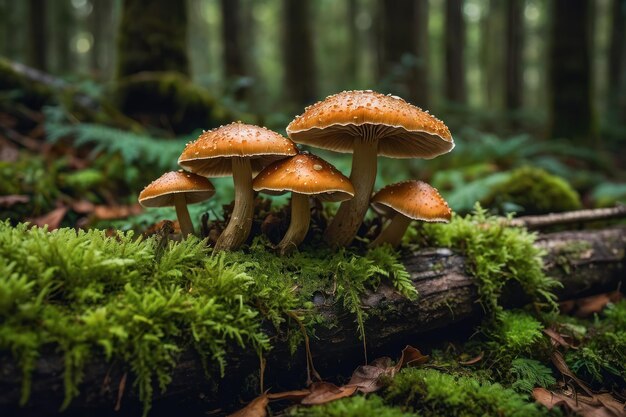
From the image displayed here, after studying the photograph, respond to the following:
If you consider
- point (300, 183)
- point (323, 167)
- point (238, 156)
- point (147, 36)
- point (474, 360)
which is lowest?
point (474, 360)

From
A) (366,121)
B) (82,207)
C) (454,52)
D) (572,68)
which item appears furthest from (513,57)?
(82,207)

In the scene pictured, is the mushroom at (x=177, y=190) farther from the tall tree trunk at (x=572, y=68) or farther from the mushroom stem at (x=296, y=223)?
the tall tree trunk at (x=572, y=68)

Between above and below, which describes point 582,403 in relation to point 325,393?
below

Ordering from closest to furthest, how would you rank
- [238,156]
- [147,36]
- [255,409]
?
1. [255,409]
2. [238,156]
3. [147,36]

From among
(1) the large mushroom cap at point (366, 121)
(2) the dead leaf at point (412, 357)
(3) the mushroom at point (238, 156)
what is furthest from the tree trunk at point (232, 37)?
(2) the dead leaf at point (412, 357)

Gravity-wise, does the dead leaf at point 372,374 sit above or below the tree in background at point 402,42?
below

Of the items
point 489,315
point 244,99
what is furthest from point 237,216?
point 244,99

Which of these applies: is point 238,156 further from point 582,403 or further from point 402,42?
point 402,42
